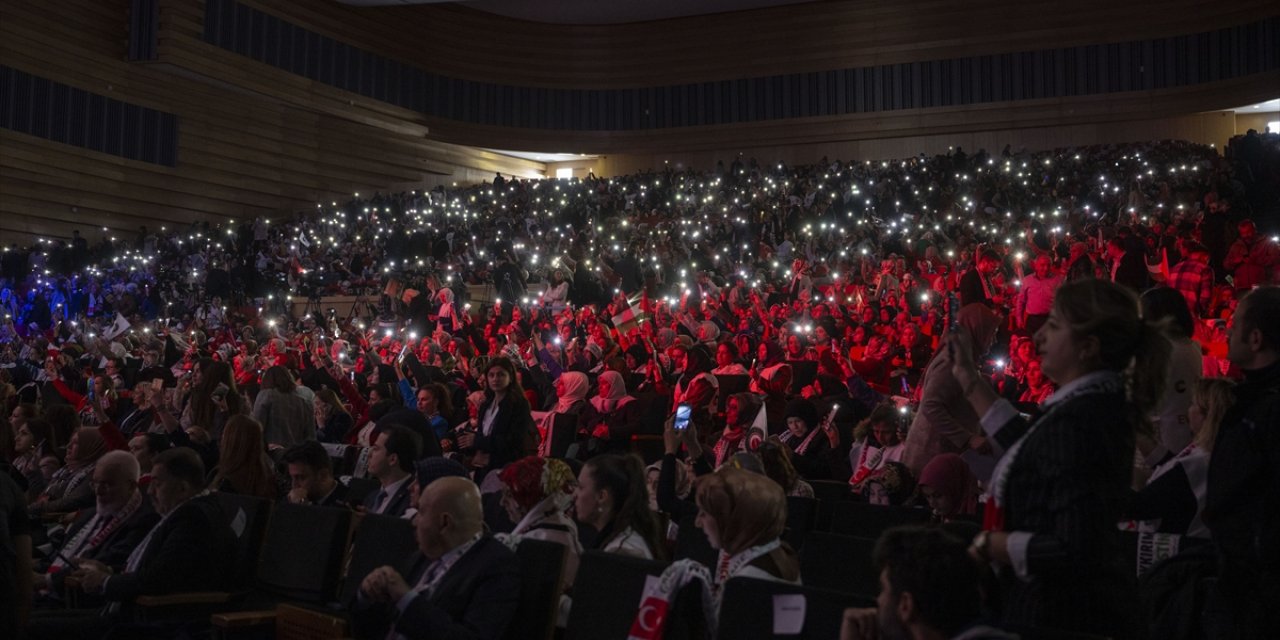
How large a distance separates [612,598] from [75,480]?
14.3 ft

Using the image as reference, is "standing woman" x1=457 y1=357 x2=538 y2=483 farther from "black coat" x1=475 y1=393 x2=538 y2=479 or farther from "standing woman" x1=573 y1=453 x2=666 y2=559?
"standing woman" x1=573 y1=453 x2=666 y2=559

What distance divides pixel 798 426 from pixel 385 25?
812 inches

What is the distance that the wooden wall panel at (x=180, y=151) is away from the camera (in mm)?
19500

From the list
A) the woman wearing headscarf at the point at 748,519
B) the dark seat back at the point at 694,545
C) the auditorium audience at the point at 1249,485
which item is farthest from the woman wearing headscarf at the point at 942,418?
the auditorium audience at the point at 1249,485

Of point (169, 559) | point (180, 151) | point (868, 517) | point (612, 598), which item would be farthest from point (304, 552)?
point (180, 151)

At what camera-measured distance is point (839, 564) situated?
3.60 metres

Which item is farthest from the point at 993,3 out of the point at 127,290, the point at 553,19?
the point at 127,290

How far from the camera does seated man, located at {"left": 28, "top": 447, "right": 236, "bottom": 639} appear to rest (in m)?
4.09

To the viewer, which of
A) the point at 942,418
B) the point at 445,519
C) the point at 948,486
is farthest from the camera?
the point at 948,486

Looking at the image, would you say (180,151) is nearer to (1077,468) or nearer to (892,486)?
(892,486)

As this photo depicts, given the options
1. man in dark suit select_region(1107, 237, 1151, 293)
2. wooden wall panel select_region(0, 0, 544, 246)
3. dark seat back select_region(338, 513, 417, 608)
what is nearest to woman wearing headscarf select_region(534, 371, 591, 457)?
man in dark suit select_region(1107, 237, 1151, 293)

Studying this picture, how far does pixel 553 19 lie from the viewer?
90.4 feet

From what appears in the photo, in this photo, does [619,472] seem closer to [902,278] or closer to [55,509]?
[55,509]

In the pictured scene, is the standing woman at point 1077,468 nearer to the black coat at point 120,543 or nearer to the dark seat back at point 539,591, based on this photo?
the dark seat back at point 539,591
